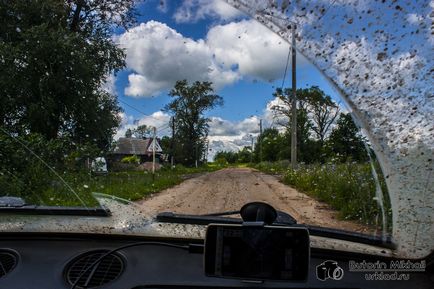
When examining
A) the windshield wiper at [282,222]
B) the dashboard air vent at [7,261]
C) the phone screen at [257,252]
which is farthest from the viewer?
the dashboard air vent at [7,261]

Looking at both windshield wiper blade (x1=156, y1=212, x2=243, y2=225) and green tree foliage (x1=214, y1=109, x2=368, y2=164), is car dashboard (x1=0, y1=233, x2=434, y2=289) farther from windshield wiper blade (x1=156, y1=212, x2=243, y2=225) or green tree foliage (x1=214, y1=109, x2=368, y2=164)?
green tree foliage (x1=214, y1=109, x2=368, y2=164)

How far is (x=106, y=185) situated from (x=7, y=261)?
1.86 feet

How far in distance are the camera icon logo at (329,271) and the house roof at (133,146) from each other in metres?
0.93

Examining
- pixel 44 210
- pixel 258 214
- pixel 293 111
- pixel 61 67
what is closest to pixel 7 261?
pixel 44 210

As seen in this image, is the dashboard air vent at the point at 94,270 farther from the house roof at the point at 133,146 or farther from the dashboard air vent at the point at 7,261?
the house roof at the point at 133,146

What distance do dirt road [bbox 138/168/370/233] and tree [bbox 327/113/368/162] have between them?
48 centimetres

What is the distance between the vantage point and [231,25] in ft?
6.49

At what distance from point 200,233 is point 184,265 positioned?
201 mm

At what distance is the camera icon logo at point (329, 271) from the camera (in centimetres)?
193

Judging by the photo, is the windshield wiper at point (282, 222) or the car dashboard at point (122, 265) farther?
the windshield wiper at point (282, 222)

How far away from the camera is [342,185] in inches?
87.4

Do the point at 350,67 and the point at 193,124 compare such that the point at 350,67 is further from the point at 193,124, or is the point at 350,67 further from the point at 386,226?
the point at 193,124

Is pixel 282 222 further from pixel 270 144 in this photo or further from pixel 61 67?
pixel 61 67

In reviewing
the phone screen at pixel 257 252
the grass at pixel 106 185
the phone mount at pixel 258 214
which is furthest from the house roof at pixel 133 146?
the phone screen at pixel 257 252
